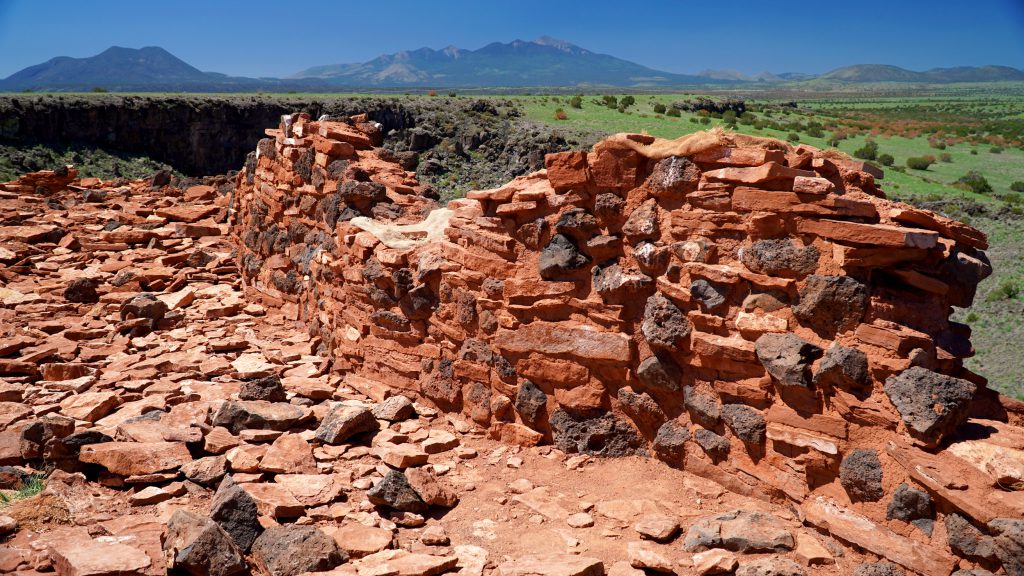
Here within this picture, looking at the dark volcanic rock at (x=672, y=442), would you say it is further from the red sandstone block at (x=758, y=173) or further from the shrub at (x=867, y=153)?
the shrub at (x=867, y=153)

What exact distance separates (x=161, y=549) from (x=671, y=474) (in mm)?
3490

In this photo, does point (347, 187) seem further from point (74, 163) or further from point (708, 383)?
point (74, 163)

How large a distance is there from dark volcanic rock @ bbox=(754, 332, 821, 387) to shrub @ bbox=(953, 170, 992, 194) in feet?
89.0

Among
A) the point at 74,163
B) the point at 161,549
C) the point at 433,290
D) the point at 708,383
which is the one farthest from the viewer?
the point at 74,163

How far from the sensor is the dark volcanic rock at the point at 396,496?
4914 millimetres

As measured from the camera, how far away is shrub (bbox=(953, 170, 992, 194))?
26.7 metres

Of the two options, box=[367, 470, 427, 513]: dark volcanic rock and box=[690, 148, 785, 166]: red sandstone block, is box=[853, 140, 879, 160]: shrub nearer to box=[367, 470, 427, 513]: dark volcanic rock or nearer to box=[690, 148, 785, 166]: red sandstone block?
box=[690, 148, 785, 166]: red sandstone block

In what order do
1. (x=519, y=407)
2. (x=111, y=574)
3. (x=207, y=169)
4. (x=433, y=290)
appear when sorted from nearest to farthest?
(x=111, y=574)
(x=519, y=407)
(x=433, y=290)
(x=207, y=169)

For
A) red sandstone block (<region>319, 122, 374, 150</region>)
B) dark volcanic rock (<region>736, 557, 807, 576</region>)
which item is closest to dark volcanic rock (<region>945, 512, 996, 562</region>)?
dark volcanic rock (<region>736, 557, 807, 576</region>)

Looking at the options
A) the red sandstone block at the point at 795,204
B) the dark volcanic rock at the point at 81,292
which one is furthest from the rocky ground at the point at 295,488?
the red sandstone block at the point at 795,204

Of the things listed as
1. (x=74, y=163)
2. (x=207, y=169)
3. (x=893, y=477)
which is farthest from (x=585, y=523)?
(x=207, y=169)

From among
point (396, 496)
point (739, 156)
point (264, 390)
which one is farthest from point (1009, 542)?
point (264, 390)

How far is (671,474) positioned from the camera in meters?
5.35

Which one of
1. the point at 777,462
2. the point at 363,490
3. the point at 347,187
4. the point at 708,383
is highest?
the point at 347,187
